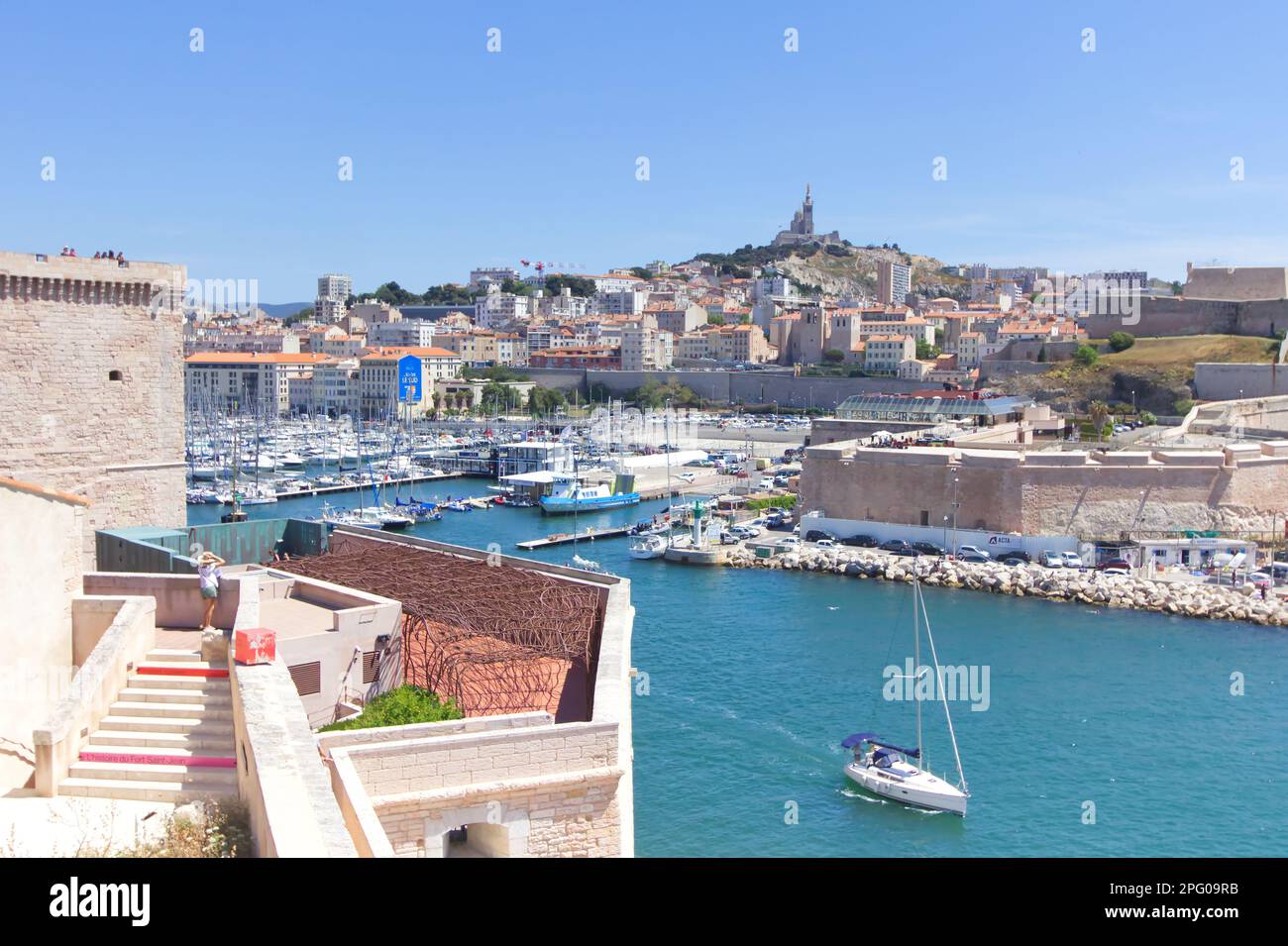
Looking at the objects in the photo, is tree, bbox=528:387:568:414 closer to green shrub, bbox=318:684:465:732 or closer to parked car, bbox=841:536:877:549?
parked car, bbox=841:536:877:549

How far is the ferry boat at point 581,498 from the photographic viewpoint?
96.3ft

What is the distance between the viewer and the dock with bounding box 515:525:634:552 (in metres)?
24.2

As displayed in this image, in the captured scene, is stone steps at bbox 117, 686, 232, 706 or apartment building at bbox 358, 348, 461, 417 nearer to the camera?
stone steps at bbox 117, 686, 232, 706

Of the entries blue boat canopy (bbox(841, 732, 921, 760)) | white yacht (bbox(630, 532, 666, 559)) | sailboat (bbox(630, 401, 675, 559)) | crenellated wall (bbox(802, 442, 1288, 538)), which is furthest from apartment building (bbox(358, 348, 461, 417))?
blue boat canopy (bbox(841, 732, 921, 760))

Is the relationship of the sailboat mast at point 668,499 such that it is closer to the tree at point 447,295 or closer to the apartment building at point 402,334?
the apartment building at point 402,334

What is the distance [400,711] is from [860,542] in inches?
718

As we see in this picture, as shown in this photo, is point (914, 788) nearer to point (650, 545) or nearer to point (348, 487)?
point (650, 545)

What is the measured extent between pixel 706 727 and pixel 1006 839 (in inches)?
137

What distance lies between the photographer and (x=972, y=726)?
40.6 ft

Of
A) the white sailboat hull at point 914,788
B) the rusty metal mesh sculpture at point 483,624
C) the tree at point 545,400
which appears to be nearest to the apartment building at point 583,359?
the tree at point 545,400

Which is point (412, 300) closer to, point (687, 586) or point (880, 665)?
point (687, 586)

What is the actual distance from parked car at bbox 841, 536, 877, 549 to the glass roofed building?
7597mm

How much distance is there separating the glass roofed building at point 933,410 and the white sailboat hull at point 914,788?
19963mm

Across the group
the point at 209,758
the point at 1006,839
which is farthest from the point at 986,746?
the point at 209,758
